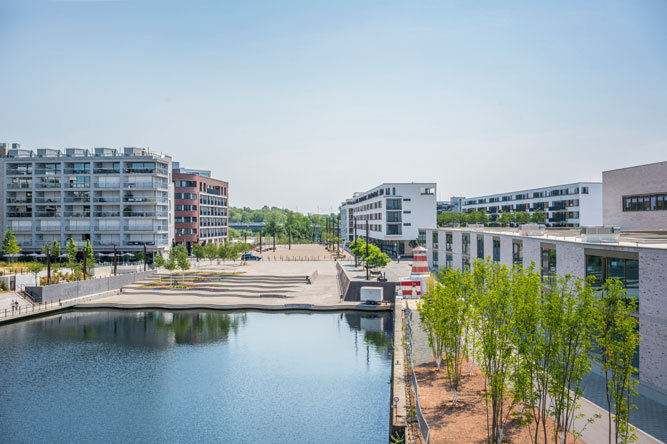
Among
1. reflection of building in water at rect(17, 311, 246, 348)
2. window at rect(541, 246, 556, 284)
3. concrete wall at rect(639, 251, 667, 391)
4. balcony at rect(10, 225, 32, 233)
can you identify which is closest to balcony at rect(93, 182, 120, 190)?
balcony at rect(10, 225, 32, 233)

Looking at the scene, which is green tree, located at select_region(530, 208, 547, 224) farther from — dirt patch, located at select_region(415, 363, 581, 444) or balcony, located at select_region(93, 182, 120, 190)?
dirt patch, located at select_region(415, 363, 581, 444)

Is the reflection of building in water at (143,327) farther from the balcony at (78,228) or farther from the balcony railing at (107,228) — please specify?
the balcony at (78,228)

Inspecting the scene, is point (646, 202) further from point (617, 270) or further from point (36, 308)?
point (36, 308)

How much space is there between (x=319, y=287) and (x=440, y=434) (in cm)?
3615

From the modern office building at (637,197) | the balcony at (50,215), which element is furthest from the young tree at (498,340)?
the balcony at (50,215)

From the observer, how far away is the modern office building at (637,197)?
32.5 m

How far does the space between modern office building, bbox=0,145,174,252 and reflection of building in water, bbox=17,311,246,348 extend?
28.6m

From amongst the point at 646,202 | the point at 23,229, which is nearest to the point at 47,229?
the point at 23,229

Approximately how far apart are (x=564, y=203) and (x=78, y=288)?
8369 centimetres

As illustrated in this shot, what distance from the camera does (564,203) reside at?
3501 inches

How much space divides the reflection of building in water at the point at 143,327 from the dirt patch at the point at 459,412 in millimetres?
18469

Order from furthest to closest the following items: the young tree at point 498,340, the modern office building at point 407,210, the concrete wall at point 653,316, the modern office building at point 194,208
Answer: the modern office building at point 194,208 < the modern office building at point 407,210 < the concrete wall at point 653,316 < the young tree at point 498,340

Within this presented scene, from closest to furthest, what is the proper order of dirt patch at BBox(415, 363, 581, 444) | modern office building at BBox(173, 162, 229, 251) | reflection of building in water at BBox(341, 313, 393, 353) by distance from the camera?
dirt patch at BBox(415, 363, 581, 444) < reflection of building in water at BBox(341, 313, 393, 353) < modern office building at BBox(173, 162, 229, 251)

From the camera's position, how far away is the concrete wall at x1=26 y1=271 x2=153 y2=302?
140ft
